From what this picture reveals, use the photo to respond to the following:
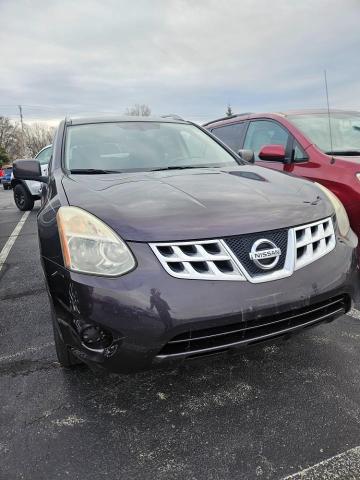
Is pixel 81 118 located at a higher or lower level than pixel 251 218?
higher

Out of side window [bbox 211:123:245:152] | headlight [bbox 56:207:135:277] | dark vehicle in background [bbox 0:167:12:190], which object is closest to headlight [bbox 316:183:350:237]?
headlight [bbox 56:207:135:277]

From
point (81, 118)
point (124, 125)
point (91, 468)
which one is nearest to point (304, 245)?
point (91, 468)

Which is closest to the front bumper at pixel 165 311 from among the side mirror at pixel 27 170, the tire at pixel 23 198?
the side mirror at pixel 27 170

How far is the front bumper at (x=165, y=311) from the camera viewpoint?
5.71 ft

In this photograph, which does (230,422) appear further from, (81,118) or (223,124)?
(223,124)

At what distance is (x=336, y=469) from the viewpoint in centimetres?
171

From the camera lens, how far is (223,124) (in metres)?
5.78

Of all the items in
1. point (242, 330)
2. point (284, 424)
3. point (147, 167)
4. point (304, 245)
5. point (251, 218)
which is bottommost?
point (284, 424)

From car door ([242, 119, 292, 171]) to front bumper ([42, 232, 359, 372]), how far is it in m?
2.69

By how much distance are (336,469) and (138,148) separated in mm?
2429

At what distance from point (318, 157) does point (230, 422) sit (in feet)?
9.18

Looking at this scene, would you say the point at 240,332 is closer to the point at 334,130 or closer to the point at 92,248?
the point at 92,248

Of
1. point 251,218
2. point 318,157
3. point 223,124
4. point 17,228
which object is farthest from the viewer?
point 17,228

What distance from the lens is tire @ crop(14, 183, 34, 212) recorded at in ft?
32.3
